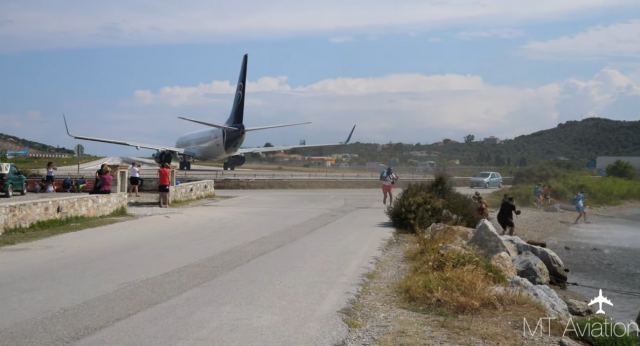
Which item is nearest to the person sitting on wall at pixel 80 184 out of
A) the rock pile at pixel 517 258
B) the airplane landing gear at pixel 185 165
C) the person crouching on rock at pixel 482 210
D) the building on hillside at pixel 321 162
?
the person crouching on rock at pixel 482 210

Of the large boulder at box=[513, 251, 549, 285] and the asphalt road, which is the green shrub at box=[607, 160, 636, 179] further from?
the large boulder at box=[513, 251, 549, 285]

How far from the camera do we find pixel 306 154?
118125 mm

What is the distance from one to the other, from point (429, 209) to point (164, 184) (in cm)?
907

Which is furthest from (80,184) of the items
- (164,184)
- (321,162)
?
(321,162)

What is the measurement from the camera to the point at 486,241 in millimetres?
17172

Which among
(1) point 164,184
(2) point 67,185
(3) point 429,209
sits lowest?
(3) point 429,209

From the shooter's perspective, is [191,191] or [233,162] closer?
[191,191]

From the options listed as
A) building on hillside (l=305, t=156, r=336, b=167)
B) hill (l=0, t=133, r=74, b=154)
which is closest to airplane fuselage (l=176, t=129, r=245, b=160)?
building on hillside (l=305, t=156, r=336, b=167)

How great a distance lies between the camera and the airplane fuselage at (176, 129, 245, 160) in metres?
57.1

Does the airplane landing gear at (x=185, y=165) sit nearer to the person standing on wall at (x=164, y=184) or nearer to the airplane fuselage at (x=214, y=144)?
the airplane fuselage at (x=214, y=144)

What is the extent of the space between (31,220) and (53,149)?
13101cm

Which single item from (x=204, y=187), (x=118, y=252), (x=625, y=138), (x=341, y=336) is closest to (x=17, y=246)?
(x=118, y=252)

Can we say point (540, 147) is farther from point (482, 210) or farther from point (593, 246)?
point (482, 210)

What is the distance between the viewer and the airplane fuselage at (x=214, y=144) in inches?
2248
